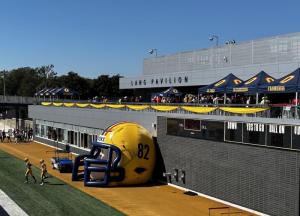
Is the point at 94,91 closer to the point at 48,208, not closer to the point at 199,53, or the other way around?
the point at 199,53

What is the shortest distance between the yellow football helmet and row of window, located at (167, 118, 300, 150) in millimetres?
1831

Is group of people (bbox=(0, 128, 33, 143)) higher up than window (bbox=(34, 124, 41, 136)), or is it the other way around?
window (bbox=(34, 124, 41, 136))

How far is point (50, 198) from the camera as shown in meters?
23.5

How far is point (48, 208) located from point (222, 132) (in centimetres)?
877

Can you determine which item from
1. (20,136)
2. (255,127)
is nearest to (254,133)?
(255,127)

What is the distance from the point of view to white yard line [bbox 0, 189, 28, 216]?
20.6 meters

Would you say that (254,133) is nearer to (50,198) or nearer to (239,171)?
(239,171)

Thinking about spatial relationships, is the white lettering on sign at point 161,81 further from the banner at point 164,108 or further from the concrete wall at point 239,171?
the concrete wall at point 239,171

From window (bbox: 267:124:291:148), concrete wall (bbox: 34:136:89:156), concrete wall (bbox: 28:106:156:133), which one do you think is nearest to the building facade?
concrete wall (bbox: 28:106:156:133)

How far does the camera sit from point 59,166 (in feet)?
107

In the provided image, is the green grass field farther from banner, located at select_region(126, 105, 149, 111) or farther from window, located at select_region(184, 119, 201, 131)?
banner, located at select_region(126, 105, 149, 111)

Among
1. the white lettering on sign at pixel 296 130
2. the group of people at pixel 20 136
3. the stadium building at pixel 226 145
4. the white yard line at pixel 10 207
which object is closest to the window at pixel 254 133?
the stadium building at pixel 226 145

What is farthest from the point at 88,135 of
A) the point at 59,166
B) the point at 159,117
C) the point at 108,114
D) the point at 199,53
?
the point at 199,53

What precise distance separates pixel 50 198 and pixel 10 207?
2.21 metres
